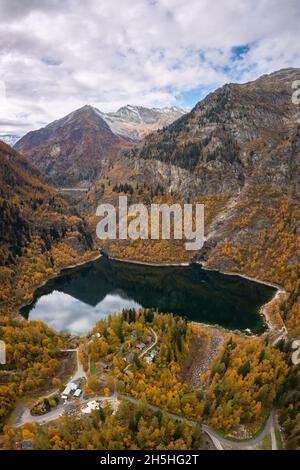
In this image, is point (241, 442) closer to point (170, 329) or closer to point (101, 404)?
point (101, 404)

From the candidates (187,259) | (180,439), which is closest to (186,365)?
(180,439)

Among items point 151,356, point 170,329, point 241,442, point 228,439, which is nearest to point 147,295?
point 170,329

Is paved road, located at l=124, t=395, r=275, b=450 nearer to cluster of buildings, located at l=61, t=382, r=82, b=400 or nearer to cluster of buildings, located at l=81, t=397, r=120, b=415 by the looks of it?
cluster of buildings, located at l=81, t=397, r=120, b=415

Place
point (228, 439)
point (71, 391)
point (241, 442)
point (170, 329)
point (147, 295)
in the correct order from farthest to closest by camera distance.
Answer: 1. point (147, 295)
2. point (170, 329)
3. point (71, 391)
4. point (228, 439)
5. point (241, 442)

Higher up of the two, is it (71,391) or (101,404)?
(71,391)

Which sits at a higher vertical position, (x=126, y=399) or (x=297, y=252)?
(x=297, y=252)

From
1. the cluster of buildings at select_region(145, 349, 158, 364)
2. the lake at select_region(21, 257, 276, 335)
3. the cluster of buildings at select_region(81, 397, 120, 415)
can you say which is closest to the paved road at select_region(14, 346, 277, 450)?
the cluster of buildings at select_region(81, 397, 120, 415)
